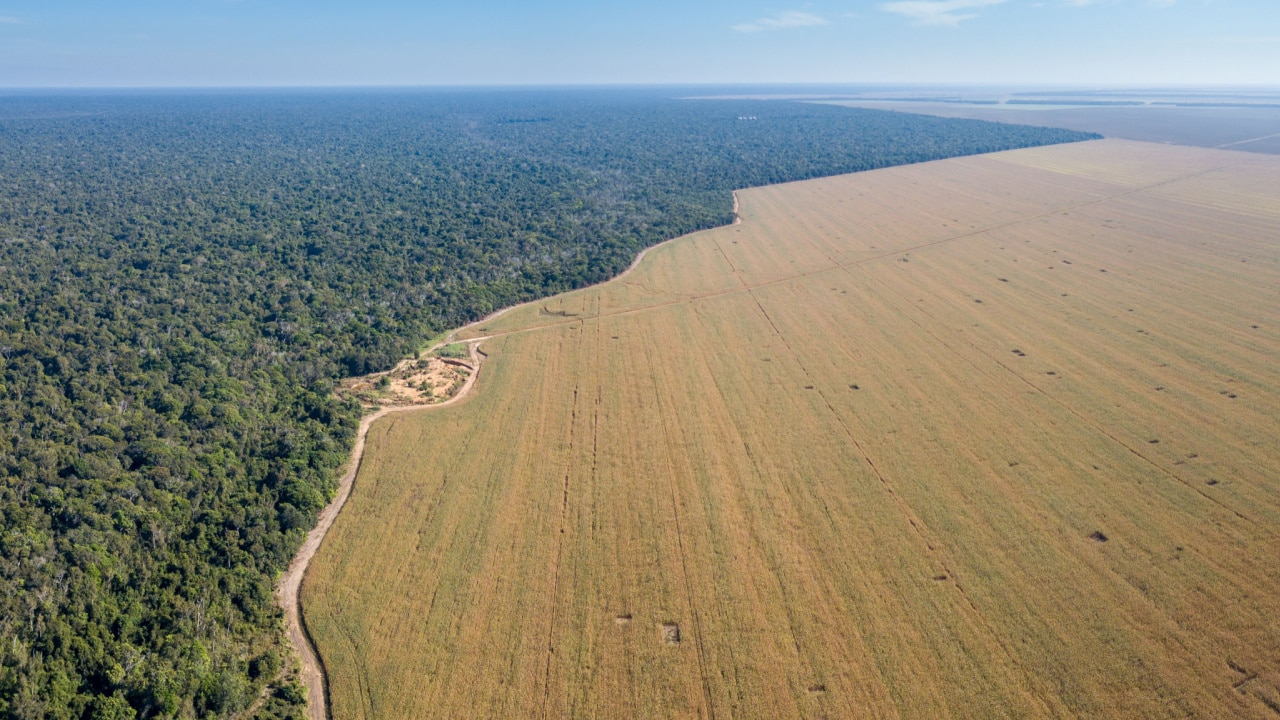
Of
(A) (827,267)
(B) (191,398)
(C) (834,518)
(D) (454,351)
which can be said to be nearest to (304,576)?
(B) (191,398)

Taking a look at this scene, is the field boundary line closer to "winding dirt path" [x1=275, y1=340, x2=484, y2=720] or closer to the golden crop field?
the golden crop field

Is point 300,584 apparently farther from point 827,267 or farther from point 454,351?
point 827,267

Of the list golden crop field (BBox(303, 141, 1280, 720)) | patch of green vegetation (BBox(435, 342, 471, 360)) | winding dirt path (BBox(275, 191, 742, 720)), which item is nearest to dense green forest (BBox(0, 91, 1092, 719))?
winding dirt path (BBox(275, 191, 742, 720))

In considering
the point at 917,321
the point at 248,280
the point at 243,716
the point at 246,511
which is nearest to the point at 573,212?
the point at 248,280

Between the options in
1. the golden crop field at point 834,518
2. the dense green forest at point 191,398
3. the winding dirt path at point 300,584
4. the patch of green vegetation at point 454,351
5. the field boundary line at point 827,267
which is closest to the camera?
the golden crop field at point 834,518

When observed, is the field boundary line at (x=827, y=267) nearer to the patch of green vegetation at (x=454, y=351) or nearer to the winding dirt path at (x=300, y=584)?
the patch of green vegetation at (x=454, y=351)

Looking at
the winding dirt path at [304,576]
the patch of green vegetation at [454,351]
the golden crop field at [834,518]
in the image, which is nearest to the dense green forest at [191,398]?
the winding dirt path at [304,576]

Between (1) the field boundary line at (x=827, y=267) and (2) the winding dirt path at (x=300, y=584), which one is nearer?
(2) the winding dirt path at (x=300, y=584)

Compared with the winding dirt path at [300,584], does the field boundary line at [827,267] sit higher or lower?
higher
